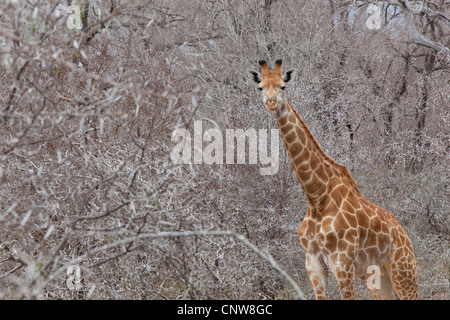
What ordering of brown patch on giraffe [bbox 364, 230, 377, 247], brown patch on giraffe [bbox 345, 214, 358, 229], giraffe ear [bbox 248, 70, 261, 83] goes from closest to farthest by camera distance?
brown patch on giraffe [bbox 345, 214, 358, 229] → brown patch on giraffe [bbox 364, 230, 377, 247] → giraffe ear [bbox 248, 70, 261, 83]

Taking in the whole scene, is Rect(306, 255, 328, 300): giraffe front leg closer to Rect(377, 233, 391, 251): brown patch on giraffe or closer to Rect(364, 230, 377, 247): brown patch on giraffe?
Rect(364, 230, 377, 247): brown patch on giraffe

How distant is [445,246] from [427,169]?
1.91 m

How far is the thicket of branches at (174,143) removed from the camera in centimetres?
427

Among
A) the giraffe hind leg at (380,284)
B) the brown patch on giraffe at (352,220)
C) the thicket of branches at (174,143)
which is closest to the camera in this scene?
the thicket of branches at (174,143)

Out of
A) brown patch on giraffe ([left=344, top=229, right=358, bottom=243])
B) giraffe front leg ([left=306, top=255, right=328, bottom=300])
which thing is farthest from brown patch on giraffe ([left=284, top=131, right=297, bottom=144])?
giraffe front leg ([left=306, top=255, right=328, bottom=300])

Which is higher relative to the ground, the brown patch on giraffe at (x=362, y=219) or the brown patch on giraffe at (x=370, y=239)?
the brown patch on giraffe at (x=362, y=219)

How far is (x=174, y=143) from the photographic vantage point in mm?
6125

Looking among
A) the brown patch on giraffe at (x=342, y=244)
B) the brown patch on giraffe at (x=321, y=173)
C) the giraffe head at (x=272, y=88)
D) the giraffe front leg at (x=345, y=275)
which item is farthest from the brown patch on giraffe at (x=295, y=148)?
the giraffe front leg at (x=345, y=275)

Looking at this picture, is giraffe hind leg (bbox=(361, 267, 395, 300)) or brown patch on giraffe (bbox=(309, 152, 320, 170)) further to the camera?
giraffe hind leg (bbox=(361, 267, 395, 300))

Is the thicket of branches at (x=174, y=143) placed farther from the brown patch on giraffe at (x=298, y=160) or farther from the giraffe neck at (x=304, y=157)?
the brown patch on giraffe at (x=298, y=160)

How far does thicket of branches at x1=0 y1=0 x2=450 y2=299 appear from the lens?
4.27 m
